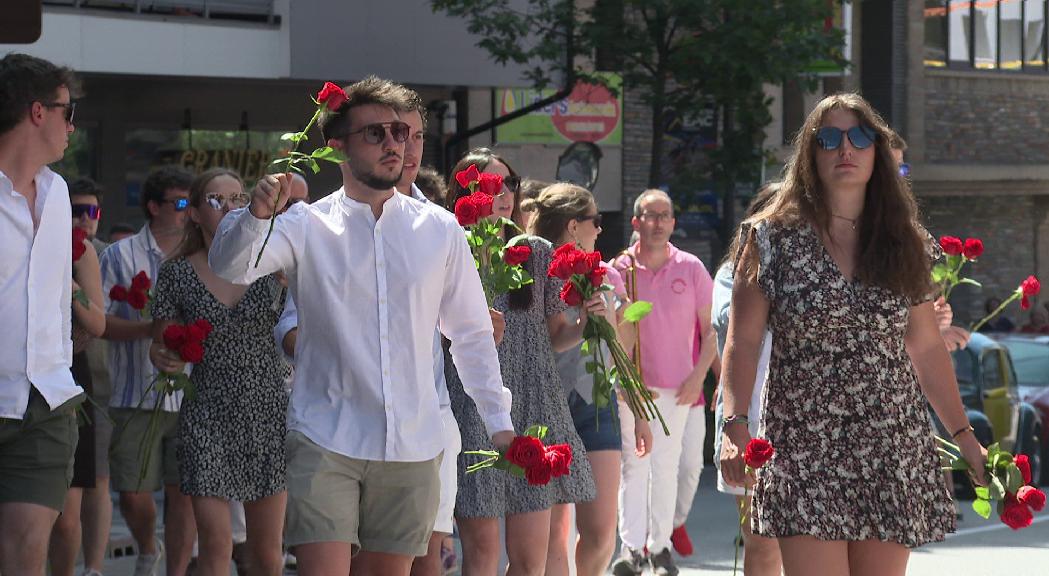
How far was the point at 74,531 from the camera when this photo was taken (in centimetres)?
788

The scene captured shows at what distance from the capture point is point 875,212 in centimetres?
545

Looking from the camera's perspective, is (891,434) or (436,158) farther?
(436,158)

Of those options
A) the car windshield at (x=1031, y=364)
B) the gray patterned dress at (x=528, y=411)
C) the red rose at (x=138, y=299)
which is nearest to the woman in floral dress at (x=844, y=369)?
the gray patterned dress at (x=528, y=411)

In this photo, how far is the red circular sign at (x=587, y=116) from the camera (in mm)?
23062

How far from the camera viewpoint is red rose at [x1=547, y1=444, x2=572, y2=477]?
16.9 feet

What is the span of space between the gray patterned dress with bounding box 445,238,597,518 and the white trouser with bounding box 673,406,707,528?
3570mm

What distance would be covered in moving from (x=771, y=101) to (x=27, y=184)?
1499cm

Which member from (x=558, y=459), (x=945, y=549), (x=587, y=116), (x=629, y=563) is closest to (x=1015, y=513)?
(x=558, y=459)

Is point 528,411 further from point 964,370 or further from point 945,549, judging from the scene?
point 964,370

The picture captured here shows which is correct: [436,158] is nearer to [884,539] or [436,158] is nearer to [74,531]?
[74,531]

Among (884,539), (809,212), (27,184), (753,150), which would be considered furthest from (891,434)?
(753,150)

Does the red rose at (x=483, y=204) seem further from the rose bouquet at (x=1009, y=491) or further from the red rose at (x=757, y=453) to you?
the rose bouquet at (x=1009, y=491)

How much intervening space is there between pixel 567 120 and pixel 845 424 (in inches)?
718

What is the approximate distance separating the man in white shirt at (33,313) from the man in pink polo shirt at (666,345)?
4.71m
